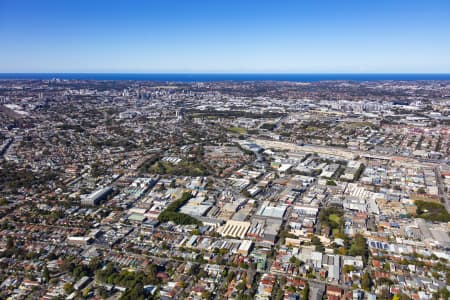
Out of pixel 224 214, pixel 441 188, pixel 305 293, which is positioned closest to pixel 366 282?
pixel 305 293

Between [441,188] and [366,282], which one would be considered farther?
[441,188]

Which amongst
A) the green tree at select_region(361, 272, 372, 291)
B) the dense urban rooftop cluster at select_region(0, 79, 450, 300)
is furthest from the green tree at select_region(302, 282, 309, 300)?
the green tree at select_region(361, 272, 372, 291)

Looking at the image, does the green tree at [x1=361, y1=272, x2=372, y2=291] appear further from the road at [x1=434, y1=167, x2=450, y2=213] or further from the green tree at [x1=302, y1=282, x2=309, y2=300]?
the road at [x1=434, y1=167, x2=450, y2=213]

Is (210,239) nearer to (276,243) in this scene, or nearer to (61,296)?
(276,243)

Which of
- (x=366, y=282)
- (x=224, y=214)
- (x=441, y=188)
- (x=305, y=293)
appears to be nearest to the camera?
(x=305, y=293)

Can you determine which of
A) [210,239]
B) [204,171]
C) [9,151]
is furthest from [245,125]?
[210,239]

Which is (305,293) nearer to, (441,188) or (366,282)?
(366,282)

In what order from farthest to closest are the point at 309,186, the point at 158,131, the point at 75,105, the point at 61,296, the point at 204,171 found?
the point at 75,105
the point at 158,131
the point at 204,171
the point at 309,186
the point at 61,296

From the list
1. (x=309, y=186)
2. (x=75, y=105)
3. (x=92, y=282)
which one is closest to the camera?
(x=92, y=282)
